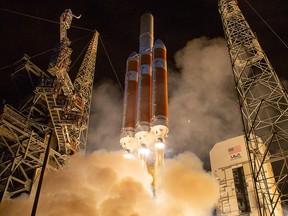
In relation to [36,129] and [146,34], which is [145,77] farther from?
[36,129]

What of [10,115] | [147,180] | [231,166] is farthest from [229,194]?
[10,115]

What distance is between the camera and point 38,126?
100 feet

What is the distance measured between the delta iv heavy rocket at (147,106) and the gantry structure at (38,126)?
6063mm

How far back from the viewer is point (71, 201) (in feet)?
78.0

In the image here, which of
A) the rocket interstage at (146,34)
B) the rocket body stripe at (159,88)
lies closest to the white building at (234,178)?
the rocket body stripe at (159,88)

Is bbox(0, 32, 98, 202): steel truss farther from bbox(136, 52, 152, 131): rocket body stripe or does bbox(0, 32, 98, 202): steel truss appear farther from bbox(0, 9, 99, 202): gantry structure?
bbox(136, 52, 152, 131): rocket body stripe

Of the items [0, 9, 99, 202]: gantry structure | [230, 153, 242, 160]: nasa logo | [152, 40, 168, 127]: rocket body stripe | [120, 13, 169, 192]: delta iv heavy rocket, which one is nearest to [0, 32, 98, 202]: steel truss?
[0, 9, 99, 202]: gantry structure

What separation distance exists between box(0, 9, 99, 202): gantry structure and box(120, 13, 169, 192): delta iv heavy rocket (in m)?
6.06

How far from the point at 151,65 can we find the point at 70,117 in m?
9.17

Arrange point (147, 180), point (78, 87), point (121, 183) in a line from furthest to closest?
point (78, 87) < point (147, 180) < point (121, 183)

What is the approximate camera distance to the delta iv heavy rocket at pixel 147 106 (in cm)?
2425

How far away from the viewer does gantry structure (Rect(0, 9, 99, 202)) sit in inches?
1093

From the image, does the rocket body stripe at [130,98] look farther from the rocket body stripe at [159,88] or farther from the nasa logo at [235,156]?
the nasa logo at [235,156]

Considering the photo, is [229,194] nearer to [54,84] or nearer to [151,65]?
[151,65]
